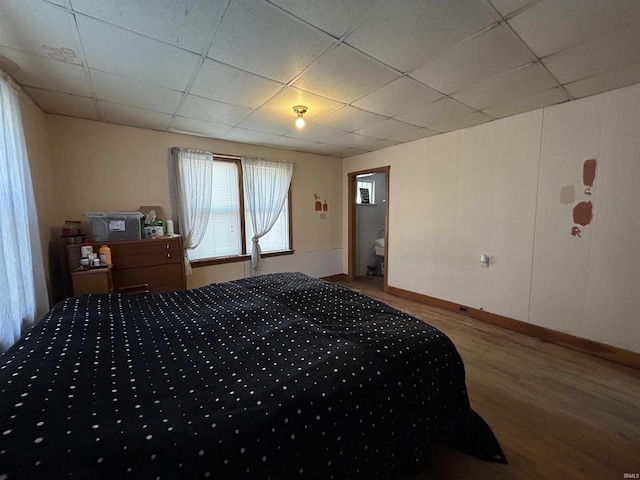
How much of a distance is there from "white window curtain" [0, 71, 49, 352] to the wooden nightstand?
24 cm

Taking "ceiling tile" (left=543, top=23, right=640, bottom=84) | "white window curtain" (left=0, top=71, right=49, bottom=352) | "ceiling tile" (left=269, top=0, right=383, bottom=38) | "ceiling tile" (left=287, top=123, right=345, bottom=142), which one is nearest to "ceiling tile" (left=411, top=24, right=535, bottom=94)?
"ceiling tile" (left=543, top=23, right=640, bottom=84)

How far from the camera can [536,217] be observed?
271 centimetres

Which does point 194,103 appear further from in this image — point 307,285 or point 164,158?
point 307,285

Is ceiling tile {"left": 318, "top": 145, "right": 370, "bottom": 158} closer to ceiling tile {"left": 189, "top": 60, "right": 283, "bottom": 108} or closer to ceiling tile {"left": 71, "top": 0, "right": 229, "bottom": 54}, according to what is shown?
ceiling tile {"left": 189, "top": 60, "right": 283, "bottom": 108}

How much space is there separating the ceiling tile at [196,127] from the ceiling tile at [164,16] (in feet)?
4.63

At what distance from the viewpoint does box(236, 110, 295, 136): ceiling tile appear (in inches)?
106

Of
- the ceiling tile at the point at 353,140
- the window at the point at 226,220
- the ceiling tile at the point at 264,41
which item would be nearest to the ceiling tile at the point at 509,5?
the ceiling tile at the point at 264,41

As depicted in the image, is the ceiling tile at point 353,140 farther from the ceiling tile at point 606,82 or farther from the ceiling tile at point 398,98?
the ceiling tile at point 606,82

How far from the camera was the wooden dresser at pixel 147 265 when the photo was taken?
Answer: 2619mm

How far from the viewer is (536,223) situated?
271 cm

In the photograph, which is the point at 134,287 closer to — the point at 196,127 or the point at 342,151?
the point at 196,127

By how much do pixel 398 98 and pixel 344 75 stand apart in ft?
2.14

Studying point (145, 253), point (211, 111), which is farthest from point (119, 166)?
point (211, 111)

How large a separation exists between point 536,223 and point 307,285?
250 cm
